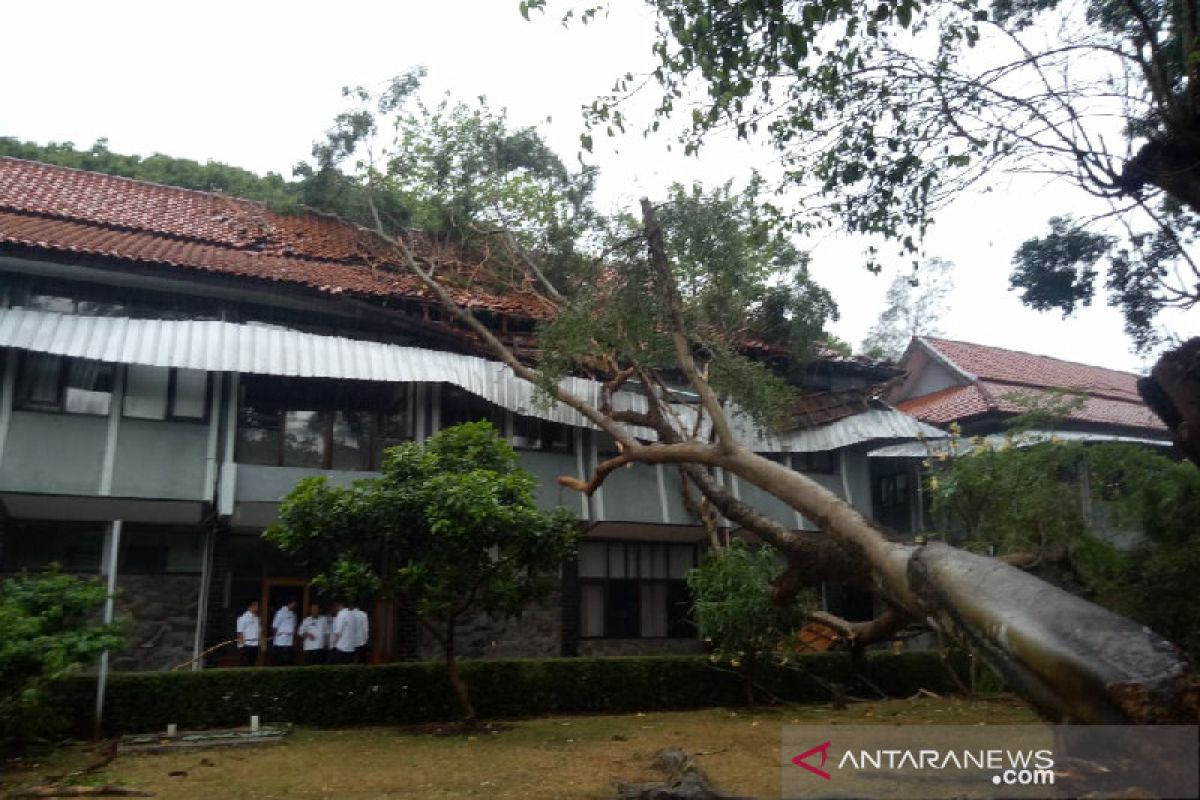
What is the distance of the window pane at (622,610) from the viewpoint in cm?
1759

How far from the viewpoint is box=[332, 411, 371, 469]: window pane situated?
15.6 metres

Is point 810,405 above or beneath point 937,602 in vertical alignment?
above

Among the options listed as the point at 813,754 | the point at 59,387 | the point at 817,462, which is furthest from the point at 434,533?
the point at 817,462

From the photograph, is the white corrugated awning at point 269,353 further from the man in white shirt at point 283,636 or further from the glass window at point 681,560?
the man in white shirt at point 283,636

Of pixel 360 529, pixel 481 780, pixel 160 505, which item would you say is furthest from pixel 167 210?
pixel 481 780

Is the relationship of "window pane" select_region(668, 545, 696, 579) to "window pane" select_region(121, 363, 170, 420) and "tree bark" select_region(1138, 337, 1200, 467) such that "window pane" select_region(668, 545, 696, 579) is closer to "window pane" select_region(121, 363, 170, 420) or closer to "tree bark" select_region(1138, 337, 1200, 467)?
"window pane" select_region(121, 363, 170, 420)

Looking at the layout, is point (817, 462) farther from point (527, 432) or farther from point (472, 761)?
point (472, 761)

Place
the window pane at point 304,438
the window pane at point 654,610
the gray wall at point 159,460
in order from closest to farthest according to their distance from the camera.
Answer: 1. the gray wall at point 159,460
2. the window pane at point 304,438
3. the window pane at point 654,610

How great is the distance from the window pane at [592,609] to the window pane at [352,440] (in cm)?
464

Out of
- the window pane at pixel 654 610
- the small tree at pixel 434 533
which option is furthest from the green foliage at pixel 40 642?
the window pane at pixel 654 610

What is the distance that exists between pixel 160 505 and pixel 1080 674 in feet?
41.4

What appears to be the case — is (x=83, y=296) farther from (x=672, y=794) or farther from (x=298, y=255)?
(x=672, y=794)

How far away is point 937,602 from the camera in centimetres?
552

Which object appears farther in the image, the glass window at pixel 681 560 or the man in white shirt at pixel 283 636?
the glass window at pixel 681 560
